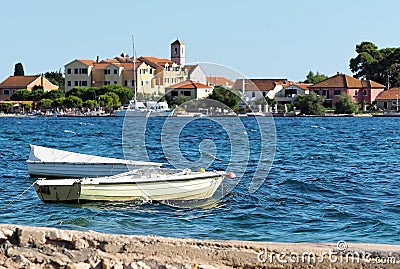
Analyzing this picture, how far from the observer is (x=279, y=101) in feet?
419

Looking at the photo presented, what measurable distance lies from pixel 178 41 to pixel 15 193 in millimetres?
133543

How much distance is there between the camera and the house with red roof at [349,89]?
400ft

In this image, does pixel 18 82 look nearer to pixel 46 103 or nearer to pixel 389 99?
pixel 46 103

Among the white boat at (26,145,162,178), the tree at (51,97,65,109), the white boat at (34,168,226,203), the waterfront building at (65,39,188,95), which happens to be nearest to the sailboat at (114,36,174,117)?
the waterfront building at (65,39,188,95)

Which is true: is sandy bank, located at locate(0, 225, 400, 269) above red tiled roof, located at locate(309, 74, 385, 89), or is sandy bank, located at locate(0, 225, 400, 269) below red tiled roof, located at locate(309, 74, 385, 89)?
below

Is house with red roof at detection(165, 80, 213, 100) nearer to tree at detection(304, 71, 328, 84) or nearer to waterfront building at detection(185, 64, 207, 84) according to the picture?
waterfront building at detection(185, 64, 207, 84)

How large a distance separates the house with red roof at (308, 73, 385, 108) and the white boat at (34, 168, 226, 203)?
107055 mm

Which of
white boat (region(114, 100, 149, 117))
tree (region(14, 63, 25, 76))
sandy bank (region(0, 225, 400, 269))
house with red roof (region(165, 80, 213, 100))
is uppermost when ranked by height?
tree (region(14, 63, 25, 76))

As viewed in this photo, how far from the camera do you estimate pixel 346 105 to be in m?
119

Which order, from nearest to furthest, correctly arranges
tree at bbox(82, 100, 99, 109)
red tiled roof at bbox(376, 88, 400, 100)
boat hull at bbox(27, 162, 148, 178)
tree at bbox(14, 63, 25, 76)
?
boat hull at bbox(27, 162, 148, 178), red tiled roof at bbox(376, 88, 400, 100), tree at bbox(82, 100, 99, 109), tree at bbox(14, 63, 25, 76)

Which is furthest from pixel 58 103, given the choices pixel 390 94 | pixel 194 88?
pixel 194 88

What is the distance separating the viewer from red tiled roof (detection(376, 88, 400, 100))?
12062 centimetres

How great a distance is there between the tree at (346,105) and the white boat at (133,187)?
104167mm

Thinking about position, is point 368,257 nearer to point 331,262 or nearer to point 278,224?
point 331,262
